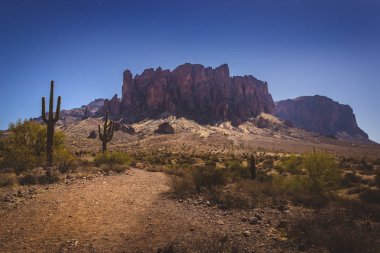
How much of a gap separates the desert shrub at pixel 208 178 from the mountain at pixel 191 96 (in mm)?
93911

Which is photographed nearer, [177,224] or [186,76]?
[177,224]

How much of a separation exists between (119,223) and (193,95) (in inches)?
4708

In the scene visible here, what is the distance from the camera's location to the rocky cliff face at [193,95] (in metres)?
113

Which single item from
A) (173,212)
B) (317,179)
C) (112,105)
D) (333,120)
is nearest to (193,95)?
(112,105)

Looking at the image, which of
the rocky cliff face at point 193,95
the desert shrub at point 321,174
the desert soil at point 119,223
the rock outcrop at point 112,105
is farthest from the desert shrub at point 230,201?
the rock outcrop at point 112,105

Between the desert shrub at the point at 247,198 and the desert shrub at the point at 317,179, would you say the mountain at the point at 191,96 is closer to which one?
the desert shrub at the point at 317,179

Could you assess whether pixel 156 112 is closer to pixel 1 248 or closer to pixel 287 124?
pixel 287 124

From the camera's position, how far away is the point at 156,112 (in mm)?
111812

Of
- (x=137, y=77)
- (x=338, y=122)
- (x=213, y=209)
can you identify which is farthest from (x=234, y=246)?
(x=338, y=122)

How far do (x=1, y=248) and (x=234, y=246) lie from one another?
4748mm

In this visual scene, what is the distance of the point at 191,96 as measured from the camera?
12475 centimetres

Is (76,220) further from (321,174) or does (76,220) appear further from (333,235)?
(321,174)

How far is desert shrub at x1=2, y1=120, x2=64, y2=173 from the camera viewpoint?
14.9m

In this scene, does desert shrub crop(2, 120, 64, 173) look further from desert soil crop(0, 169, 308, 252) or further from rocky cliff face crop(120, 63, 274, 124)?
rocky cliff face crop(120, 63, 274, 124)
